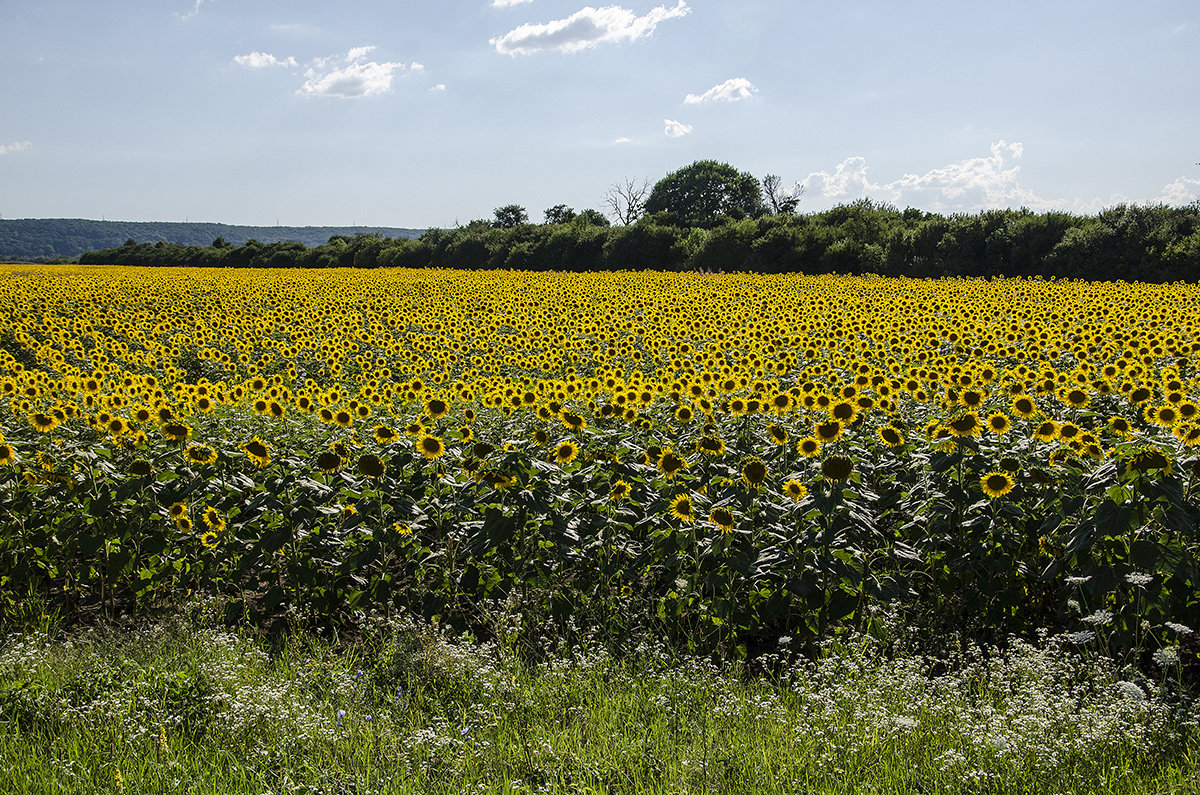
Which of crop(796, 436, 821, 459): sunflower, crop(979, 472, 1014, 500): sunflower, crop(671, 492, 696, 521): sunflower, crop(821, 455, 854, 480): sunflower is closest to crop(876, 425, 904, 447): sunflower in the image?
crop(796, 436, 821, 459): sunflower

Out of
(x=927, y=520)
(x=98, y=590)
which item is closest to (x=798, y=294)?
(x=927, y=520)

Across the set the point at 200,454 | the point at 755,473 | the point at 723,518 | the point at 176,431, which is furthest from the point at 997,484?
the point at 176,431

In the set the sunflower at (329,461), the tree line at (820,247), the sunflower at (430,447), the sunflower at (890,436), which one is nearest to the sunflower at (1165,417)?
the sunflower at (890,436)

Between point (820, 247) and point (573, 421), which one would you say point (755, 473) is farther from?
point (820, 247)

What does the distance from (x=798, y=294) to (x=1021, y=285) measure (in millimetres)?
6984

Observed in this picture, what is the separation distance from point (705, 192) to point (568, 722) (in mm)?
87481

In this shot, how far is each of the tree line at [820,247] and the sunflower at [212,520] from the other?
34.5m

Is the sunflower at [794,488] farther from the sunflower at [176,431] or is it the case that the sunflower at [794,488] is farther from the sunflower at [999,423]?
the sunflower at [176,431]

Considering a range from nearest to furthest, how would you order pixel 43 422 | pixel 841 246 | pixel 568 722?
1. pixel 568 722
2. pixel 43 422
3. pixel 841 246

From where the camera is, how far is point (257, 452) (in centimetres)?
545

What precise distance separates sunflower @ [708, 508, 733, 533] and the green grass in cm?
78

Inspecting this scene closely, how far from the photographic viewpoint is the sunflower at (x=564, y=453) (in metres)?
5.54

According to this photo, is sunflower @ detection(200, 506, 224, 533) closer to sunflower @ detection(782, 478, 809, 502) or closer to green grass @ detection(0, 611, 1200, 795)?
green grass @ detection(0, 611, 1200, 795)

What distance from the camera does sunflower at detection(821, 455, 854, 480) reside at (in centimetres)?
457
